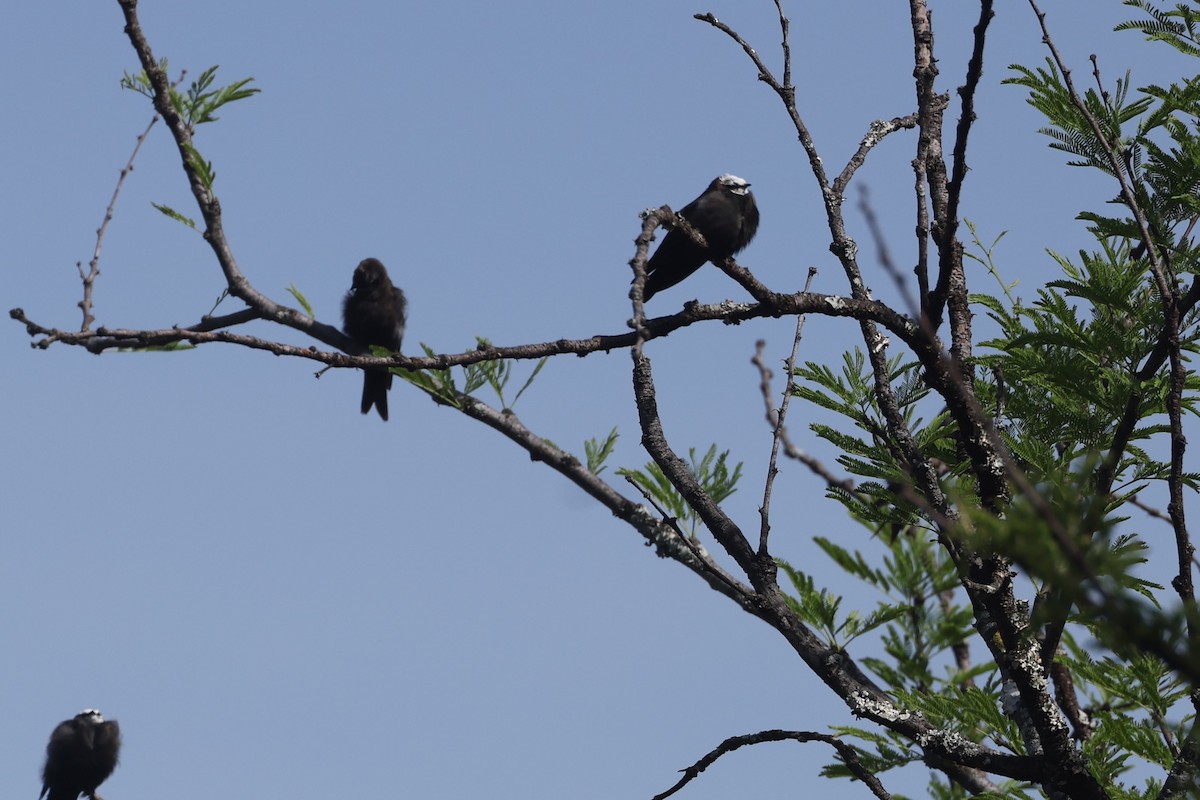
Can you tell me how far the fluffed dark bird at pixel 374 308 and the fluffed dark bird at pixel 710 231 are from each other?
3.25 metres

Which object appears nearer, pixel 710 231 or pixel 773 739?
pixel 773 739

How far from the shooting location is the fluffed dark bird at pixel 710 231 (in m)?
7.03

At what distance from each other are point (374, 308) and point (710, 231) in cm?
367

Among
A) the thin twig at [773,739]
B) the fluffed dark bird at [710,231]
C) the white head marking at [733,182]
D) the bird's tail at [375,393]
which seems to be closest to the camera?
the thin twig at [773,739]

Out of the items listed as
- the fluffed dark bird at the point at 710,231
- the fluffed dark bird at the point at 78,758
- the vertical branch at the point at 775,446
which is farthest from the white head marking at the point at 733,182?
the fluffed dark bird at the point at 78,758

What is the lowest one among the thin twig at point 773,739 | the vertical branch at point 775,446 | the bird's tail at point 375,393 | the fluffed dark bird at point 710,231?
the thin twig at point 773,739

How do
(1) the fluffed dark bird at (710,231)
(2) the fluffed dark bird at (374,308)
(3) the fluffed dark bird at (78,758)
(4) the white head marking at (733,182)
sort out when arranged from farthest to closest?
(3) the fluffed dark bird at (78,758)
(2) the fluffed dark bird at (374,308)
(4) the white head marking at (733,182)
(1) the fluffed dark bird at (710,231)

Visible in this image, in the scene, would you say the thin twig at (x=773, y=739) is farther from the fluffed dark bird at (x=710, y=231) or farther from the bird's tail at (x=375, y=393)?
the bird's tail at (x=375, y=393)

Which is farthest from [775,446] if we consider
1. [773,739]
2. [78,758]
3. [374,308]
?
[78,758]

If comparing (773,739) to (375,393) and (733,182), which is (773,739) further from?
(375,393)

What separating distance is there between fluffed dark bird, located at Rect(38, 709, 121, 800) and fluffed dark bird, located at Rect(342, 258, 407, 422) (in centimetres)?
507

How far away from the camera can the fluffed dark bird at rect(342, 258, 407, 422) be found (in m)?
9.98

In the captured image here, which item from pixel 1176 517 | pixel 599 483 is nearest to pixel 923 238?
pixel 1176 517

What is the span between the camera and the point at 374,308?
9.98 meters
